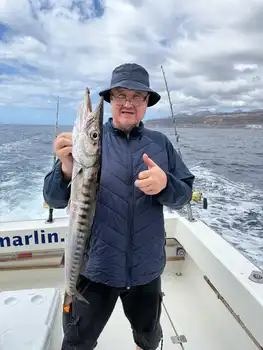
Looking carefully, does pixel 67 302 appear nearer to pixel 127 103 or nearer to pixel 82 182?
pixel 82 182

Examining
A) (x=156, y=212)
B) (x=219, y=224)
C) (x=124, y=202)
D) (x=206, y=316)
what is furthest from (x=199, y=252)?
(x=219, y=224)

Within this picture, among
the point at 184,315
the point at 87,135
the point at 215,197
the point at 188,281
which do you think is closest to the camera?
the point at 87,135

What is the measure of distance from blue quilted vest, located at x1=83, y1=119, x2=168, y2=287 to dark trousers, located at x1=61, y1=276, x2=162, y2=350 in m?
0.09

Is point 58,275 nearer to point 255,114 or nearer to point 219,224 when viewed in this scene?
point 219,224

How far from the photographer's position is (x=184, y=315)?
2713 millimetres

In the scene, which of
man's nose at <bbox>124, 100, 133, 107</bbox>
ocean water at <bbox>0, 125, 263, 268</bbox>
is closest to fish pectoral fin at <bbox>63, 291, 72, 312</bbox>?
man's nose at <bbox>124, 100, 133, 107</bbox>

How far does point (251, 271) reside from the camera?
2111mm

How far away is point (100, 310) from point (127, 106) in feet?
3.69

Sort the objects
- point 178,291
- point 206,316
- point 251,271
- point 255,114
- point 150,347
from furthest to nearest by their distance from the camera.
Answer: point 255,114
point 178,291
point 206,316
point 251,271
point 150,347

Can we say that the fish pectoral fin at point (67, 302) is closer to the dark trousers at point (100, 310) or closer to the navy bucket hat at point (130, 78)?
the dark trousers at point (100, 310)

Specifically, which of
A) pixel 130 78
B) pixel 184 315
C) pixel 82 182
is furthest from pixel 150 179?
pixel 184 315

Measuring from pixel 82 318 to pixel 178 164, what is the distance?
1.02 metres

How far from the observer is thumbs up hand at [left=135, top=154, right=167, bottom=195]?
4.25 feet

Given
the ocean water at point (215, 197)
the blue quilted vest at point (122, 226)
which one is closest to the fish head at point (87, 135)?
the blue quilted vest at point (122, 226)
